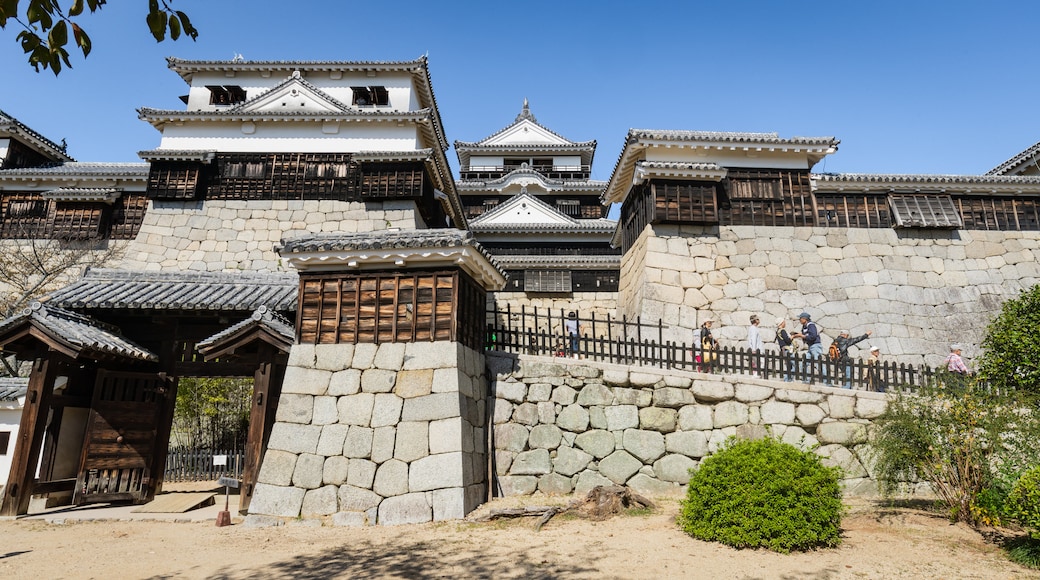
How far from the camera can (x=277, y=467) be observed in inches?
346

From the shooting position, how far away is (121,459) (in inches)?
412

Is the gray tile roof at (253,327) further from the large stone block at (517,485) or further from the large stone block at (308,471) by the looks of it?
the large stone block at (517,485)

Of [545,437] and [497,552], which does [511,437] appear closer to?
[545,437]

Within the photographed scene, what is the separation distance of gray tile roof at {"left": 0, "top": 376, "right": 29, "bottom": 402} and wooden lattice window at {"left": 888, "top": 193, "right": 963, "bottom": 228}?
23.6 metres

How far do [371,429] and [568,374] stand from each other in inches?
147

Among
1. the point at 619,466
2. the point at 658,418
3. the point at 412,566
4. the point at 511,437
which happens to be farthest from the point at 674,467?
the point at 412,566

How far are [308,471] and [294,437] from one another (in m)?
0.62

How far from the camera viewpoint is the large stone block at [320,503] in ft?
28.0

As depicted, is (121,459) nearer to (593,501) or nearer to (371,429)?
(371,429)

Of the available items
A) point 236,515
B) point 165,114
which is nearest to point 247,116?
point 165,114

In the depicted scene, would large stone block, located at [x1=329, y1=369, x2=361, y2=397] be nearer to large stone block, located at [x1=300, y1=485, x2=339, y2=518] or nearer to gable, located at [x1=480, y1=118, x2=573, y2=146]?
large stone block, located at [x1=300, y1=485, x2=339, y2=518]

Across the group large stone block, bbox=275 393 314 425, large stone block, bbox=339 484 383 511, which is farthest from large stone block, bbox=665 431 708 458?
large stone block, bbox=275 393 314 425

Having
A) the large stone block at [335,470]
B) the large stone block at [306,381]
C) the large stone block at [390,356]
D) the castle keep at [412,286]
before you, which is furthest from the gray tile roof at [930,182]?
the large stone block at [335,470]

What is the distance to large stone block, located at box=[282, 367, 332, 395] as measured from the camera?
9273 millimetres
